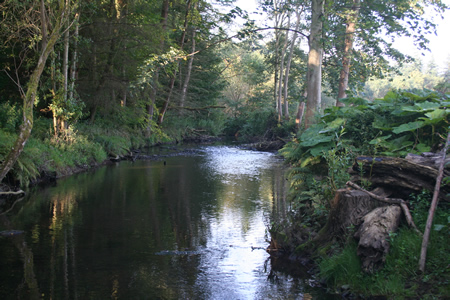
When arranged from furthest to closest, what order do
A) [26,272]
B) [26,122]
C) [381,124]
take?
1. [26,122]
2. [381,124]
3. [26,272]

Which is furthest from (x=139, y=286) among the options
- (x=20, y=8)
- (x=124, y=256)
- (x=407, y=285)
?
(x=20, y=8)

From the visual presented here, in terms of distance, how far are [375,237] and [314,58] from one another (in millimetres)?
7486

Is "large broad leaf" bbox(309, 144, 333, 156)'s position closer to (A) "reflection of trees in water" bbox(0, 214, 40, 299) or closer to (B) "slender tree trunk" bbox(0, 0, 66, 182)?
(A) "reflection of trees in water" bbox(0, 214, 40, 299)

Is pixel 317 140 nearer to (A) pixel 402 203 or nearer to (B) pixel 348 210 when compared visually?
(B) pixel 348 210

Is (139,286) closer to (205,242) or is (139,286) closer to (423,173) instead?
(205,242)

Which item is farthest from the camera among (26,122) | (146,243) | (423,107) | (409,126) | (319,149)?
(26,122)

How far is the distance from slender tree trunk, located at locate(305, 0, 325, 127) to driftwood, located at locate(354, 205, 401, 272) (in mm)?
6198

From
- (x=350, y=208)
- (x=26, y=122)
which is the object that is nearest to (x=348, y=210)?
(x=350, y=208)

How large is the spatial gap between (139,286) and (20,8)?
10248 millimetres

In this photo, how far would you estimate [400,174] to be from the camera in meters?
5.49

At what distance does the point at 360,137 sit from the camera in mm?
7535

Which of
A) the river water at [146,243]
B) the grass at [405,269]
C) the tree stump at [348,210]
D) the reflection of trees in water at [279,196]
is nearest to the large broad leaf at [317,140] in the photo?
the reflection of trees in water at [279,196]

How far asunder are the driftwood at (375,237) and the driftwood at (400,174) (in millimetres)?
627

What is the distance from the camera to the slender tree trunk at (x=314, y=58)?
11.1m
